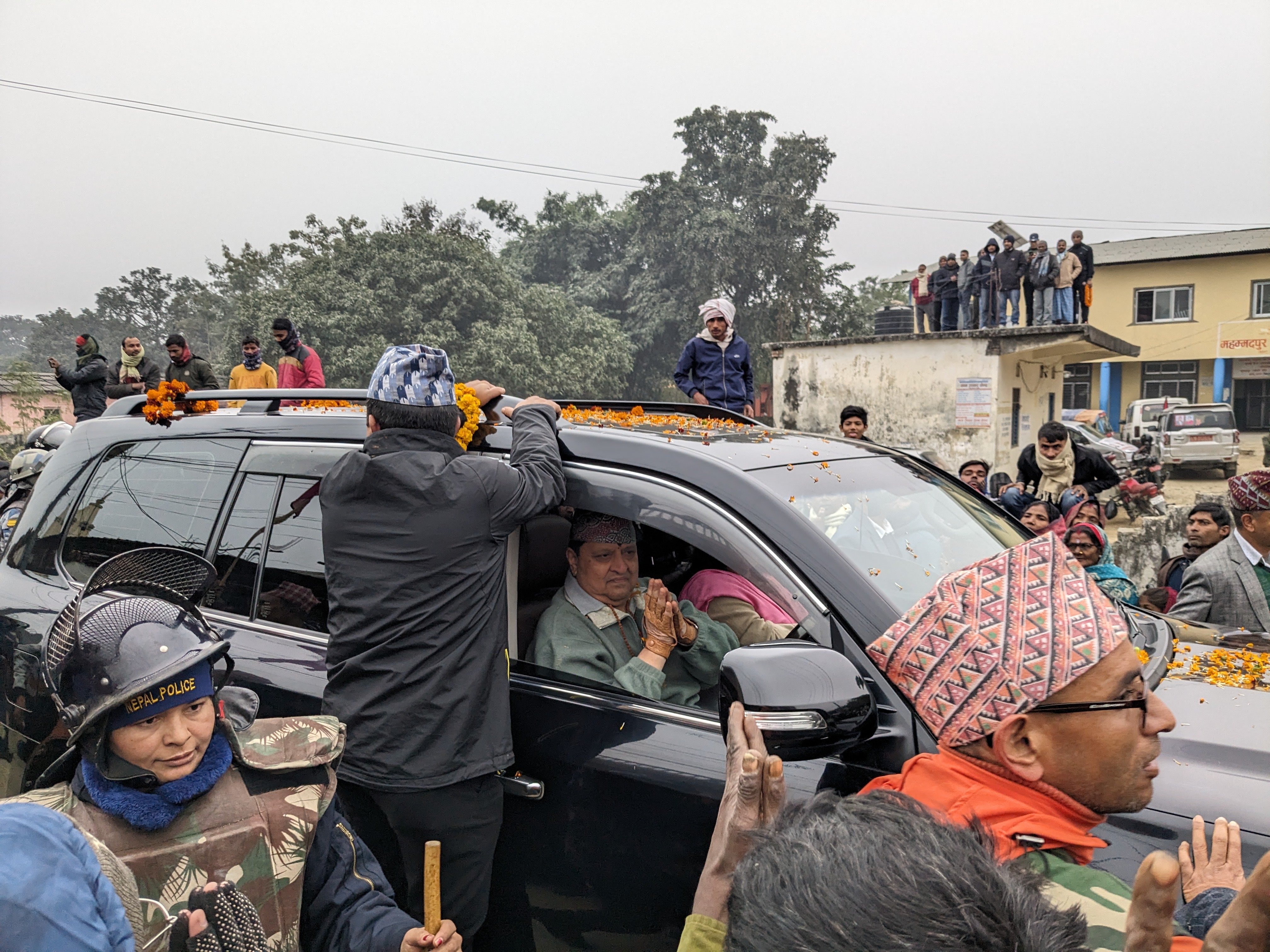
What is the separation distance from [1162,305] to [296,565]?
38159mm

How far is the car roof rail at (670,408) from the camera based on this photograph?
377cm

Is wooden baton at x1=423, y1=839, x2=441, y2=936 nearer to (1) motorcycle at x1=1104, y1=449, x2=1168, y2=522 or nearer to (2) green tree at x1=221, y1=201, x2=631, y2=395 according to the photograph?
(1) motorcycle at x1=1104, y1=449, x2=1168, y2=522

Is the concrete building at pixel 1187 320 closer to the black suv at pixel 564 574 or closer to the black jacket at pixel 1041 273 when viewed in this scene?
the black jacket at pixel 1041 273

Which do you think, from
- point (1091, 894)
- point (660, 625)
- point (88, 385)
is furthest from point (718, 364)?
point (88, 385)

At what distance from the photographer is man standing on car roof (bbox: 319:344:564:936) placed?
2457 millimetres

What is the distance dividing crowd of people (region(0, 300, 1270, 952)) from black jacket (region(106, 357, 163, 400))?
9660 millimetres

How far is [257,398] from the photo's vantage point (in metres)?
3.74

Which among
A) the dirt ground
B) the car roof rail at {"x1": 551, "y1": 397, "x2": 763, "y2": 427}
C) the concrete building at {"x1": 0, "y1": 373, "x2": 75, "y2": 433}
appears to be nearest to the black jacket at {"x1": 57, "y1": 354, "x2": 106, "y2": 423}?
the concrete building at {"x1": 0, "y1": 373, "x2": 75, "y2": 433}

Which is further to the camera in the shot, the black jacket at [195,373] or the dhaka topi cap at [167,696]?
the black jacket at [195,373]

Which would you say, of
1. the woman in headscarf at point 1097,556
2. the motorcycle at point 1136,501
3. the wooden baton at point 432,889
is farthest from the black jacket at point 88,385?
the motorcycle at point 1136,501

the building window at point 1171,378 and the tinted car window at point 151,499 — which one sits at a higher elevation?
the building window at point 1171,378

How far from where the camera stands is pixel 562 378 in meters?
31.7

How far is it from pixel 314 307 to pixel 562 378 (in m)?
8.40

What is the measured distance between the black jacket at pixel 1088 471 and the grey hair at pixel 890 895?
730cm
